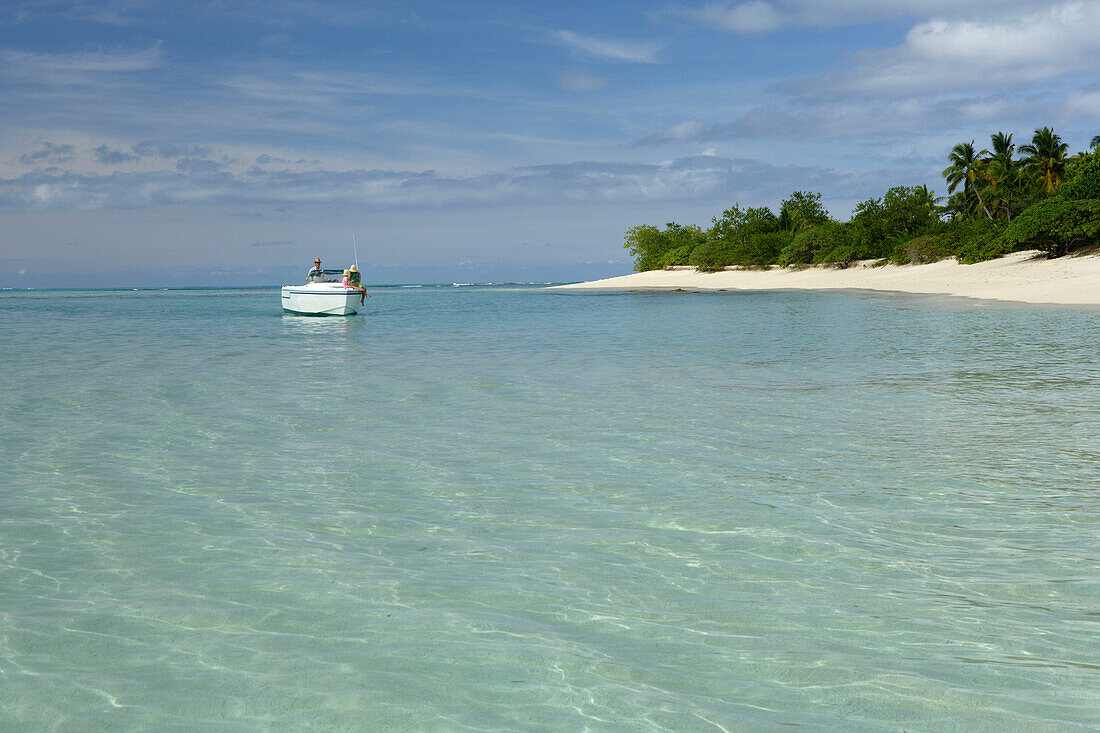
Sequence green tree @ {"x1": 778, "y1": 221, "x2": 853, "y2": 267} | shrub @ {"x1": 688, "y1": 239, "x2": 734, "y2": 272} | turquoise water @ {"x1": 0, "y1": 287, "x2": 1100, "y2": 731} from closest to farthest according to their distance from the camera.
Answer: turquoise water @ {"x1": 0, "y1": 287, "x2": 1100, "y2": 731}, green tree @ {"x1": 778, "y1": 221, "x2": 853, "y2": 267}, shrub @ {"x1": 688, "y1": 239, "x2": 734, "y2": 272}

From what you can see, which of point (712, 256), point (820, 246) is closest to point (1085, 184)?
point (820, 246)

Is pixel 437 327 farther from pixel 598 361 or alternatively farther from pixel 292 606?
pixel 292 606

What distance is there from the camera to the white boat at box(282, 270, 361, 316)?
3928 cm

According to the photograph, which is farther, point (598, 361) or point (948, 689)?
point (598, 361)

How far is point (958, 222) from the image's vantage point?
83500 mm

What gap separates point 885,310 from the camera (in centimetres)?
3959

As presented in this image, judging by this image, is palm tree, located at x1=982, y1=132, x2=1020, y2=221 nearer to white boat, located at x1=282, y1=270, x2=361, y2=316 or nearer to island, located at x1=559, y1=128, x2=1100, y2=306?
island, located at x1=559, y1=128, x2=1100, y2=306

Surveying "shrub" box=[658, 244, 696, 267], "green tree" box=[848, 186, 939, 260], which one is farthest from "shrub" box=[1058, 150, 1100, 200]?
"shrub" box=[658, 244, 696, 267]

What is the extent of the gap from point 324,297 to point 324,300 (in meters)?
0.23

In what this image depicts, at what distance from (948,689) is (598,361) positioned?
16.5 meters

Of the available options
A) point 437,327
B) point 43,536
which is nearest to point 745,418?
point 43,536

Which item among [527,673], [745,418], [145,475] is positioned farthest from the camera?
[745,418]

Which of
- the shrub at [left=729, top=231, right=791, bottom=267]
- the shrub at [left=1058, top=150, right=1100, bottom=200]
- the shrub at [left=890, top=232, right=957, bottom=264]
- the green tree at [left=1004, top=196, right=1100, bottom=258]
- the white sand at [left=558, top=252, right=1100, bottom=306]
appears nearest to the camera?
the white sand at [left=558, top=252, right=1100, bottom=306]

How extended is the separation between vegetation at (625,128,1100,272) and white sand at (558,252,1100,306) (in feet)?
5.30
